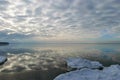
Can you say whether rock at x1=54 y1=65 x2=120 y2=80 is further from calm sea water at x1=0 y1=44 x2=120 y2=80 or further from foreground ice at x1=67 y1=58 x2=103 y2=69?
foreground ice at x1=67 y1=58 x2=103 y2=69

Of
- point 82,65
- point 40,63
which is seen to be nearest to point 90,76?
point 82,65

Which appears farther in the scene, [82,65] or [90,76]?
[82,65]

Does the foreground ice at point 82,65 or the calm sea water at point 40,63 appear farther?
the foreground ice at point 82,65

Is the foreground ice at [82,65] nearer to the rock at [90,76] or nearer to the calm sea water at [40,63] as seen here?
the calm sea water at [40,63]

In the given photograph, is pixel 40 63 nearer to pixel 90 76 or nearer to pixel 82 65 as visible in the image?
pixel 82 65

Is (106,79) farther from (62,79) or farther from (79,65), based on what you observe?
(79,65)

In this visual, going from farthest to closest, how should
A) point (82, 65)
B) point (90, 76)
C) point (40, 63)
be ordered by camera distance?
point (40, 63) → point (82, 65) → point (90, 76)

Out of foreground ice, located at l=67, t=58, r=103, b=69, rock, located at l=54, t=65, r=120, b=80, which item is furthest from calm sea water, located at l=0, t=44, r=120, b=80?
rock, located at l=54, t=65, r=120, b=80

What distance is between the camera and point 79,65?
91.3 feet

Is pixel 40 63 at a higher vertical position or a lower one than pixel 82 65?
lower

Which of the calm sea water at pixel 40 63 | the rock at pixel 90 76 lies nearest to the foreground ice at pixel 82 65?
the calm sea water at pixel 40 63

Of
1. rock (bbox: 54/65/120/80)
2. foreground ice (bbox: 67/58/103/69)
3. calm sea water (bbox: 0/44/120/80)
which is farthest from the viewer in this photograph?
foreground ice (bbox: 67/58/103/69)

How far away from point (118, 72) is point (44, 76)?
850 cm

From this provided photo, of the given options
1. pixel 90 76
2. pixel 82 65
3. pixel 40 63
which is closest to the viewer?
pixel 90 76
